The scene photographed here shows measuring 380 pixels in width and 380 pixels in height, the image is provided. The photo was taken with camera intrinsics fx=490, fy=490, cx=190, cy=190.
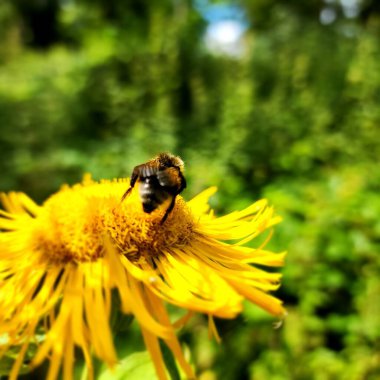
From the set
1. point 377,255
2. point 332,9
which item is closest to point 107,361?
point 377,255

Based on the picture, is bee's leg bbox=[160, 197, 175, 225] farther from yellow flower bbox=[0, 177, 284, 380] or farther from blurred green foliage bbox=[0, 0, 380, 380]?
blurred green foliage bbox=[0, 0, 380, 380]

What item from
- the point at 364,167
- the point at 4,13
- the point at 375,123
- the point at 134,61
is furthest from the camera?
the point at 4,13

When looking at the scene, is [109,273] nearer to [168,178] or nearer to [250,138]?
[168,178]

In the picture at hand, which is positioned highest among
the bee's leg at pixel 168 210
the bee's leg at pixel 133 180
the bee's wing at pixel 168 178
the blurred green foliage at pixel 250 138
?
the blurred green foliage at pixel 250 138

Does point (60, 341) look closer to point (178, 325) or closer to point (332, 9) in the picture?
point (178, 325)

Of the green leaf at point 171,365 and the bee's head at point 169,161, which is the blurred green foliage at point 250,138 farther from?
the bee's head at point 169,161

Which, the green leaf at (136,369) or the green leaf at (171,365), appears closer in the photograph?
the green leaf at (171,365)

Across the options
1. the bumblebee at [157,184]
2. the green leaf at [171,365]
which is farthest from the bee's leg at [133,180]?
the green leaf at [171,365]

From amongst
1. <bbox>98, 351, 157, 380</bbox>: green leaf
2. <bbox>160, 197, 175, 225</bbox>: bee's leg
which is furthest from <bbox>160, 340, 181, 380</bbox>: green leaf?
<bbox>160, 197, 175, 225</bbox>: bee's leg
